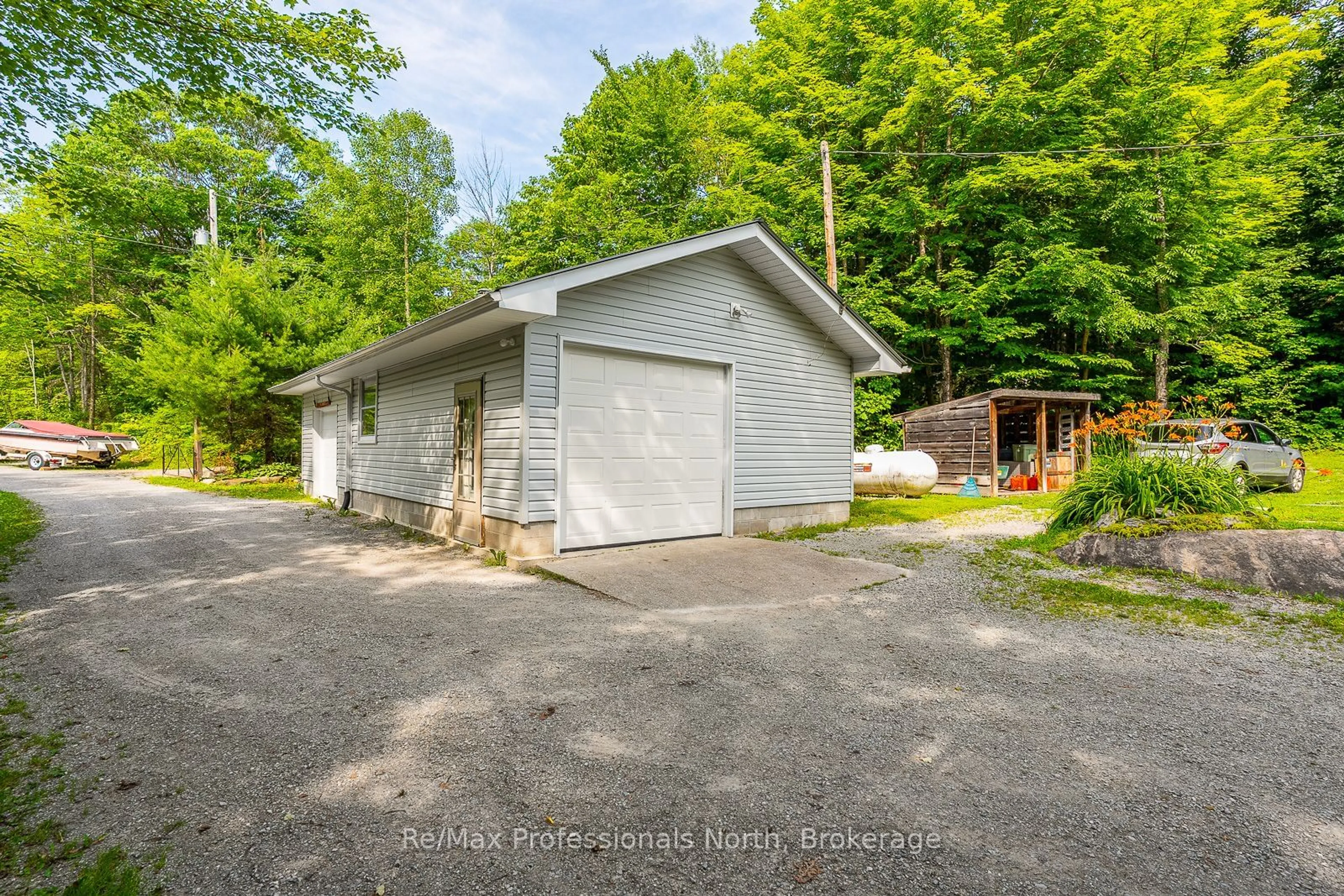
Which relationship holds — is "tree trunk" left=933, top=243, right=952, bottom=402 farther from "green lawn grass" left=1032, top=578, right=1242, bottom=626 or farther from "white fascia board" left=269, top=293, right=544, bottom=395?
"white fascia board" left=269, top=293, right=544, bottom=395

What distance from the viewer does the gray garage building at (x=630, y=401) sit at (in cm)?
671

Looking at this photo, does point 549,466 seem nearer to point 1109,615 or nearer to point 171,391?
point 1109,615

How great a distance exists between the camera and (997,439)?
49.9ft

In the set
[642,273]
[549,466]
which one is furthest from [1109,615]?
[642,273]

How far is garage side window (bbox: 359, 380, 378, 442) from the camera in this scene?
37.5ft

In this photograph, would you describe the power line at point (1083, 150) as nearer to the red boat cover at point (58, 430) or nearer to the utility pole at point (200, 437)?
the utility pole at point (200, 437)

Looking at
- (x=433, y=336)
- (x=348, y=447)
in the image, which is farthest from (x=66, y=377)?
(x=433, y=336)

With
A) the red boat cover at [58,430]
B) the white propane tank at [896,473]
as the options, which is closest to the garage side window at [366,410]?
the white propane tank at [896,473]

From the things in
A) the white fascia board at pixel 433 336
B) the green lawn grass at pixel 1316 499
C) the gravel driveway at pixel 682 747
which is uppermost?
the white fascia board at pixel 433 336

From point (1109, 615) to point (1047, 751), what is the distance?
113 inches

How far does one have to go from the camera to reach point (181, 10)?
626 centimetres

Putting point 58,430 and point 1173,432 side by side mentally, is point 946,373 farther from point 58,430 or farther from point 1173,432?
point 58,430

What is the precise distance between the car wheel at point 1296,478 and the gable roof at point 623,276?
9279 millimetres

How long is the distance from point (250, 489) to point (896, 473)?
16.9m
